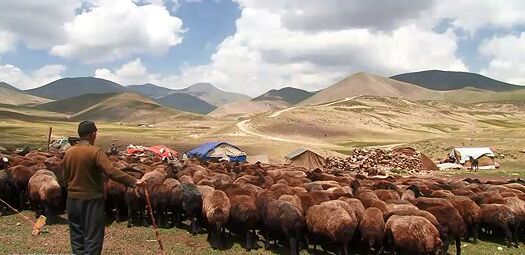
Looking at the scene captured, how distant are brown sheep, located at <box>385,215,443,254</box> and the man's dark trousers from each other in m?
7.27

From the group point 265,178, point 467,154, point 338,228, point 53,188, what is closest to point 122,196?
point 53,188

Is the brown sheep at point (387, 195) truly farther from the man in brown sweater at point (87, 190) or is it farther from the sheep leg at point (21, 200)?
the sheep leg at point (21, 200)

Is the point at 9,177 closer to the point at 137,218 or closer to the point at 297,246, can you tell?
the point at 137,218

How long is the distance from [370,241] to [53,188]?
10.4 meters

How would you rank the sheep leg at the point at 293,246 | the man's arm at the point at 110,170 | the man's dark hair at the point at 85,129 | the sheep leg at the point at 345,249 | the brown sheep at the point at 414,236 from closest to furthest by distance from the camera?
the man's arm at the point at 110,170 < the man's dark hair at the point at 85,129 < the brown sheep at the point at 414,236 < the sheep leg at the point at 345,249 < the sheep leg at the point at 293,246

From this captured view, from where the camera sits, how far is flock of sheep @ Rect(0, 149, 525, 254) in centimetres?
1191

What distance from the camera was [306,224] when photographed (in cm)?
1259

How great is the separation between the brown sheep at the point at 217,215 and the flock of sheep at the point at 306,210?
0.03m

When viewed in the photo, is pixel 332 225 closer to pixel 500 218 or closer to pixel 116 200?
pixel 500 218

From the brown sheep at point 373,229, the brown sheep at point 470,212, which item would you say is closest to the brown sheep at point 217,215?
the brown sheep at point 373,229

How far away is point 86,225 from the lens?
24.5 ft

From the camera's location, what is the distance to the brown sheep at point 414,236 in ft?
35.9

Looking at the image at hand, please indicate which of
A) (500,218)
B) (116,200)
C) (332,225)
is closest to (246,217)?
(332,225)

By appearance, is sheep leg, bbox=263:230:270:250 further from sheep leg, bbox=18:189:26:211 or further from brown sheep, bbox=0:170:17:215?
brown sheep, bbox=0:170:17:215
